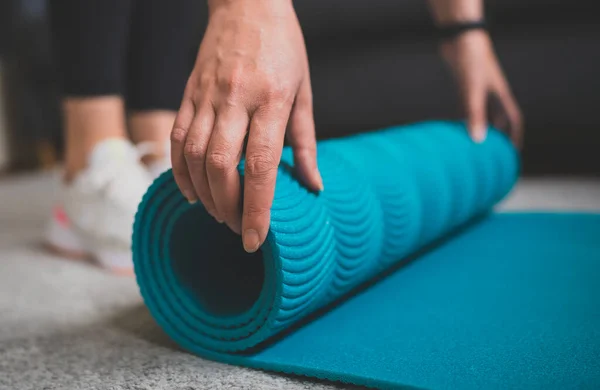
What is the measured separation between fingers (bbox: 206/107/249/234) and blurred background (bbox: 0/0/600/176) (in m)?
1.39

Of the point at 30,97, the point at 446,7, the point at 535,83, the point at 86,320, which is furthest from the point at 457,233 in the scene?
the point at 30,97

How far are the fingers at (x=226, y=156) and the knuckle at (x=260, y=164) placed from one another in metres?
0.02

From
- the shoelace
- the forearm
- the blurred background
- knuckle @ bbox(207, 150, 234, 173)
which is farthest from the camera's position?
the blurred background

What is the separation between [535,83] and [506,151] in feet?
2.64

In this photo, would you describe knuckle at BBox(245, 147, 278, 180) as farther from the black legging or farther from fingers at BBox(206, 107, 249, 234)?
the black legging

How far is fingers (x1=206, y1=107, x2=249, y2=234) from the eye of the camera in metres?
0.68

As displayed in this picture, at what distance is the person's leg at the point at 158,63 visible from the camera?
58.3 inches

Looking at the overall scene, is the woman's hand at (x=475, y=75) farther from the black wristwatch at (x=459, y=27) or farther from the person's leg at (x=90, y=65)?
the person's leg at (x=90, y=65)

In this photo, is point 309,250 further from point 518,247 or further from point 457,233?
point 457,233

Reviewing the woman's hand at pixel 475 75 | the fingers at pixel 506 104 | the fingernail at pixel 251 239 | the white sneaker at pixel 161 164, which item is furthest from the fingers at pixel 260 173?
the fingers at pixel 506 104

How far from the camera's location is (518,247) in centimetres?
124

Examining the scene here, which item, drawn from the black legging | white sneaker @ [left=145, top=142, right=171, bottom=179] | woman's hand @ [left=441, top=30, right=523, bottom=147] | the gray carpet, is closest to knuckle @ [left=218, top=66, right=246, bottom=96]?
the gray carpet

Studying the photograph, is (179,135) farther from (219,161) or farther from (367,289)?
(367,289)

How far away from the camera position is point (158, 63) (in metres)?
1.50
